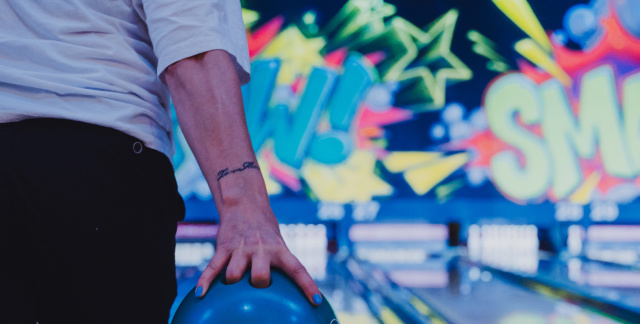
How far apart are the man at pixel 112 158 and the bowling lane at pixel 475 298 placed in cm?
144

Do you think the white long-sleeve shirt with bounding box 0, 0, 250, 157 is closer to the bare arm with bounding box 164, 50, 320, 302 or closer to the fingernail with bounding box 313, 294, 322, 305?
the bare arm with bounding box 164, 50, 320, 302

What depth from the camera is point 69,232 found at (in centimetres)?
63

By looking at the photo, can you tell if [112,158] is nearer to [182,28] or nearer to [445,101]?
[182,28]

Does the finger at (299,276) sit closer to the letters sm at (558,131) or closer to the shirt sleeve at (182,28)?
the shirt sleeve at (182,28)

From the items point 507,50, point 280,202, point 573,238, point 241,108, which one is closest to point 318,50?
point 280,202

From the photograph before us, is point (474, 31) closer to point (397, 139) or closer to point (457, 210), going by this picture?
point (397, 139)

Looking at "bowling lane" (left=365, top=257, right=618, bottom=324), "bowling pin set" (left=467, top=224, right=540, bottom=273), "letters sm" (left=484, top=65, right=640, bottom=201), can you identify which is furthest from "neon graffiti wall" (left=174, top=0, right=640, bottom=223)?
"bowling lane" (left=365, top=257, right=618, bottom=324)

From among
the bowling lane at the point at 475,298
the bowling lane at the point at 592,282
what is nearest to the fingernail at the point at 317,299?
the bowling lane at the point at 475,298

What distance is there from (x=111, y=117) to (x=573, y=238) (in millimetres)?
3485

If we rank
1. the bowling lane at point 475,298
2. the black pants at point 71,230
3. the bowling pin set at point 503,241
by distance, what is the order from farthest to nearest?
the bowling pin set at point 503,241 → the bowling lane at point 475,298 → the black pants at point 71,230

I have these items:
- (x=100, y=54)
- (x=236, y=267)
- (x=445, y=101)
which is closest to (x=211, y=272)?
(x=236, y=267)

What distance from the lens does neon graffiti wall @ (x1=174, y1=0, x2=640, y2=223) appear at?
345 centimetres

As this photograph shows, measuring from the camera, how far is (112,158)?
0.66 m

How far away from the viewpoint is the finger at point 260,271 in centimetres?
63
